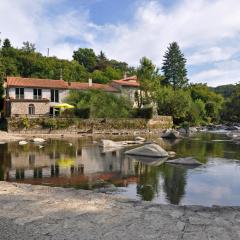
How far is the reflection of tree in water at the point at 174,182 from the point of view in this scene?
1625cm

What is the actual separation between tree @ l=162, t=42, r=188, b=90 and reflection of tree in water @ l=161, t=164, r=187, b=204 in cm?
8135

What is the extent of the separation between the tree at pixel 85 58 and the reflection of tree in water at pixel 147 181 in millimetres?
98942

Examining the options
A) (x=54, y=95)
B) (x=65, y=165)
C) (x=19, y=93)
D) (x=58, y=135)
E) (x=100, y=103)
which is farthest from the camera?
(x=54, y=95)

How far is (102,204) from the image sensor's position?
524 inches

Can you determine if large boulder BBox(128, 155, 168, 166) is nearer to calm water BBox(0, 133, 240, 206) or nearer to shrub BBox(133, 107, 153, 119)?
calm water BBox(0, 133, 240, 206)

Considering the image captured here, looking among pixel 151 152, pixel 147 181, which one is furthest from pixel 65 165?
pixel 147 181

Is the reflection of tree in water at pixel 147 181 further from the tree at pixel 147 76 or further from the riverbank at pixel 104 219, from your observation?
the tree at pixel 147 76

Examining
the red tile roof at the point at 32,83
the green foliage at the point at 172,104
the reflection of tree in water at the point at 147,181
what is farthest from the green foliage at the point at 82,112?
the reflection of tree in water at the point at 147,181

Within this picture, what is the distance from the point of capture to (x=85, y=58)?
12331 centimetres

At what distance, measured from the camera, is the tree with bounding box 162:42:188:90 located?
342 ft

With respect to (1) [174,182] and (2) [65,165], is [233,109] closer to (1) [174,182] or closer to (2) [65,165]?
(2) [65,165]

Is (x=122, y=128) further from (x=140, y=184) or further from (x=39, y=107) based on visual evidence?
(x=140, y=184)

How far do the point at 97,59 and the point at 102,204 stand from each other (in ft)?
388

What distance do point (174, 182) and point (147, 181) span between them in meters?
1.40
